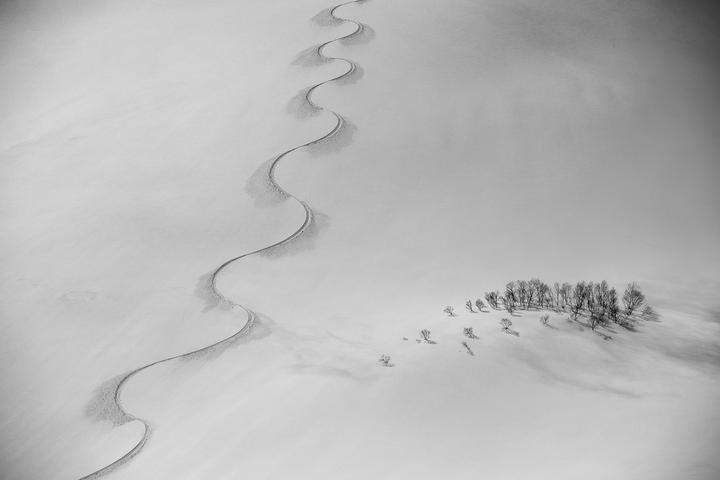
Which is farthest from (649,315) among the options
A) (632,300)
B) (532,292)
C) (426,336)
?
(426,336)

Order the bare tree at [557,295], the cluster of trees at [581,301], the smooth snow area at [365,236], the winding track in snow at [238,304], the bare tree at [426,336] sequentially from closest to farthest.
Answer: the smooth snow area at [365,236]
the winding track in snow at [238,304]
the bare tree at [426,336]
the cluster of trees at [581,301]
the bare tree at [557,295]

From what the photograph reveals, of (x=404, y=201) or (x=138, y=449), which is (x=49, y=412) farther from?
(x=404, y=201)

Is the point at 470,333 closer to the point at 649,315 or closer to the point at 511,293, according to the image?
the point at 511,293

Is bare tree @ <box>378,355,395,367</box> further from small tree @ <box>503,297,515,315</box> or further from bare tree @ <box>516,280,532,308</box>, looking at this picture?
bare tree @ <box>516,280,532,308</box>

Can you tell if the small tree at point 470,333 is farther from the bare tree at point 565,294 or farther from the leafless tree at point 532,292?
the bare tree at point 565,294

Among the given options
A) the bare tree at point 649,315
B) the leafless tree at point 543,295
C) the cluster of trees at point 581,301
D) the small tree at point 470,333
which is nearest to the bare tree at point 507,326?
the small tree at point 470,333

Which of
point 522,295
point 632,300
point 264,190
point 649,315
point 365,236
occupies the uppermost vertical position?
point 264,190

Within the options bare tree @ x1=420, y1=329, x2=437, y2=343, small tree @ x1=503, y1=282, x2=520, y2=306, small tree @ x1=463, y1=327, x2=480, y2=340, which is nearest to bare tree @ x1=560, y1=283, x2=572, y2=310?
small tree @ x1=503, y1=282, x2=520, y2=306

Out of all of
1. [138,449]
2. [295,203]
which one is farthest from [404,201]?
[138,449]
